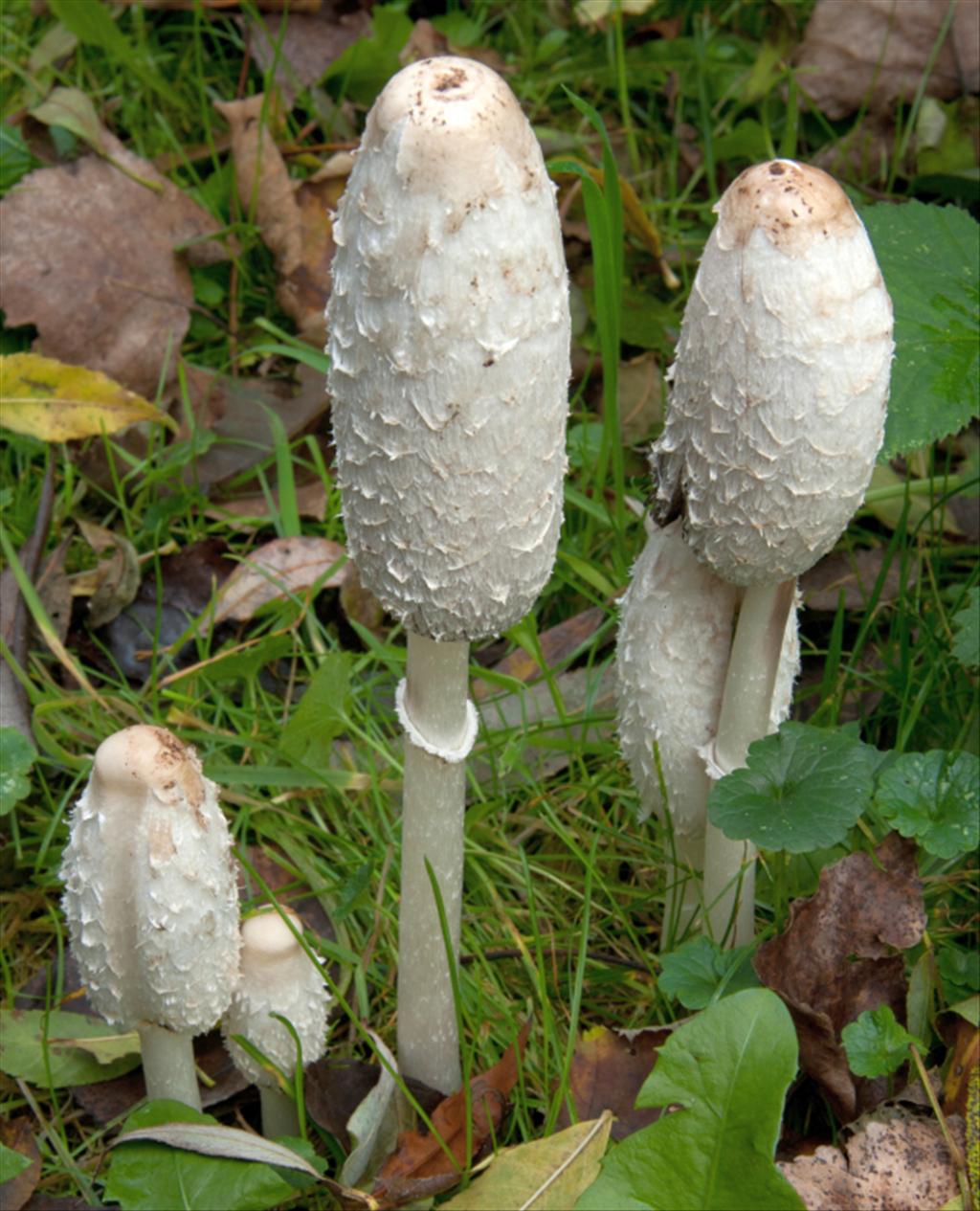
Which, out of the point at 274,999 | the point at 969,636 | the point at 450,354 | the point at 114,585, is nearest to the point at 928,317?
the point at 969,636

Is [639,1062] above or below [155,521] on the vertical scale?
below

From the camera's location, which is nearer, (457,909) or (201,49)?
(457,909)

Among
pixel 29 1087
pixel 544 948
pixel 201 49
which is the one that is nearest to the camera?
pixel 29 1087

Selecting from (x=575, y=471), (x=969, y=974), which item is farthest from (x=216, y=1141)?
(x=575, y=471)

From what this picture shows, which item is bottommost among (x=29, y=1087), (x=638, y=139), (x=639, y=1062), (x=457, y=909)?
(x=29, y=1087)

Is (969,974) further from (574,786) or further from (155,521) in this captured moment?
(155,521)

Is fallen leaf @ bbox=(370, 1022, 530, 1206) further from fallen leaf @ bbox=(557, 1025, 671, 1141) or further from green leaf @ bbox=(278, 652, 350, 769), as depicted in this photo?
green leaf @ bbox=(278, 652, 350, 769)

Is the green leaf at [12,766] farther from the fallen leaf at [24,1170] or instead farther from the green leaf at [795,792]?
the green leaf at [795,792]

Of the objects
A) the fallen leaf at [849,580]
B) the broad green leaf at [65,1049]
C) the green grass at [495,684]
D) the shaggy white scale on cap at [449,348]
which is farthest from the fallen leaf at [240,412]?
the shaggy white scale on cap at [449,348]
